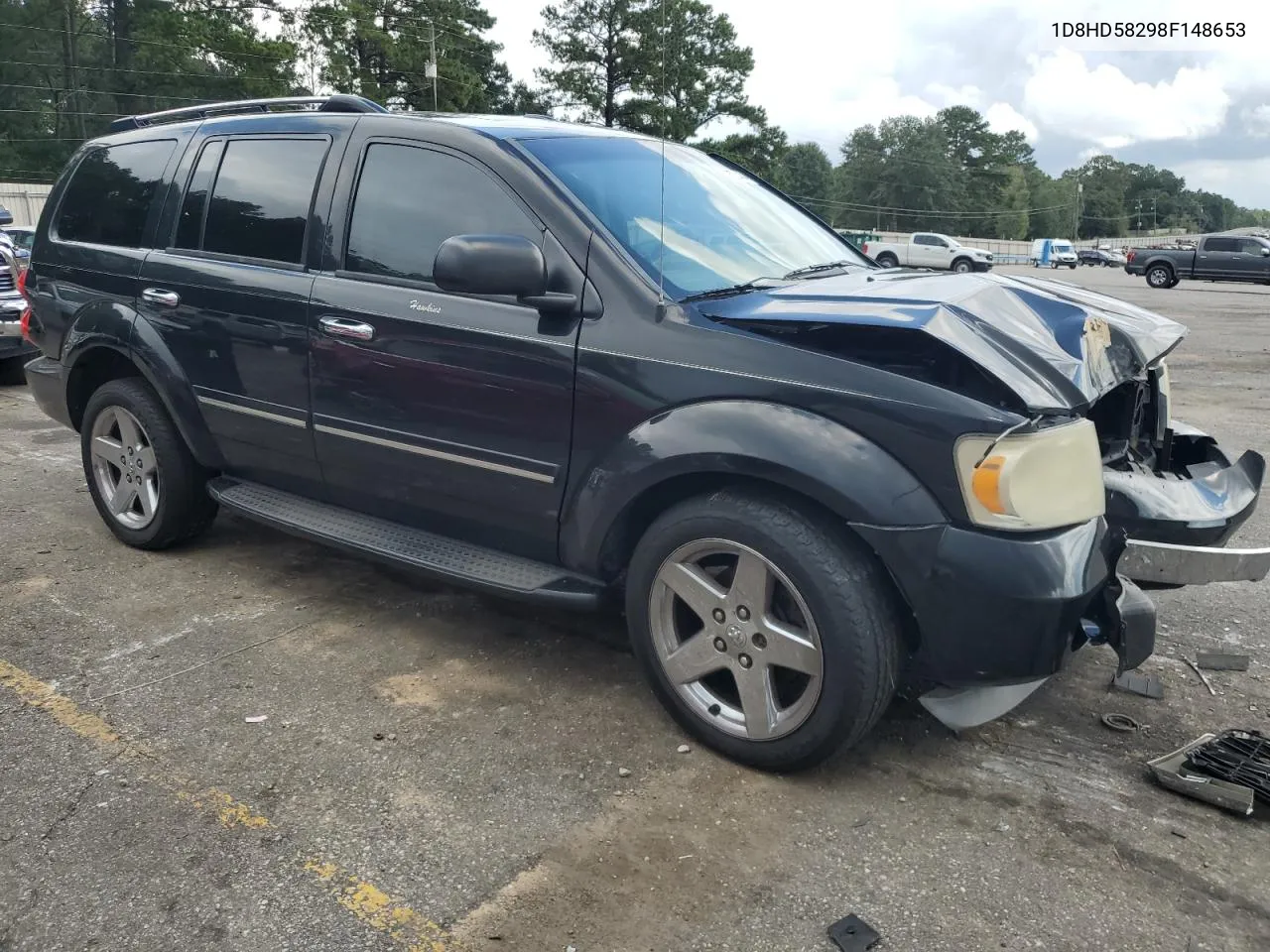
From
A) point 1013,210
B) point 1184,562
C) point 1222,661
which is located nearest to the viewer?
point 1184,562

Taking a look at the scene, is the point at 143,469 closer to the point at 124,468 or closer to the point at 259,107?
the point at 124,468

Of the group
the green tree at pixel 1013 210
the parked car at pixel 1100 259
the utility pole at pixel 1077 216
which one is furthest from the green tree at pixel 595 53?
the utility pole at pixel 1077 216

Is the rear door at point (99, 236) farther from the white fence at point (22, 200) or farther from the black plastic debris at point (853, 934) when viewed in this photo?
the white fence at point (22, 200)

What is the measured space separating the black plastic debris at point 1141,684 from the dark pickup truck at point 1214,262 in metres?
30.7

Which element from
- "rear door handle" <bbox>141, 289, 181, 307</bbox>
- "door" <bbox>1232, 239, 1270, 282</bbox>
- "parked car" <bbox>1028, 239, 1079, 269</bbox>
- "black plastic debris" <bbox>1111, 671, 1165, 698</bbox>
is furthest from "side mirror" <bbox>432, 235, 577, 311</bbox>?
"parked car" <bbox>1028, 239, 1079, 269</bbox>

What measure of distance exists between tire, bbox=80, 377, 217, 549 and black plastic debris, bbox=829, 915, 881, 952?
3.38 m

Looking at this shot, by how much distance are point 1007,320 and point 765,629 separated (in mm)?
1091

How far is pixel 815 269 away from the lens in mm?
3566

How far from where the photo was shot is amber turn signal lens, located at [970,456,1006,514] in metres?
2.44

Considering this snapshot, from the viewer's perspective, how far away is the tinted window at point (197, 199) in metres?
4.13

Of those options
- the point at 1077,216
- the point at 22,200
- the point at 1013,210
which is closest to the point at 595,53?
the point at 22,200

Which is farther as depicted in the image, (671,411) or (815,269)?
(815,269)

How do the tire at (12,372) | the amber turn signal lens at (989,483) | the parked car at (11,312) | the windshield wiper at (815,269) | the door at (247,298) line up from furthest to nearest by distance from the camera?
1. the tire at (12,372)
2. the parked car at (11,312)
3. the door at (247,298)
4. the windshield wiper at (815,269)
5. the amber turn signal lens at (989,483)

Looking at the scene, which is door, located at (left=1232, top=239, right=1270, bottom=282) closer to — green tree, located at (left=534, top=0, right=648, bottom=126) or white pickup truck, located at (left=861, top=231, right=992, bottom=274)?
white pickup truck, located at (left=861, top=231, right=992, bottom=274)
